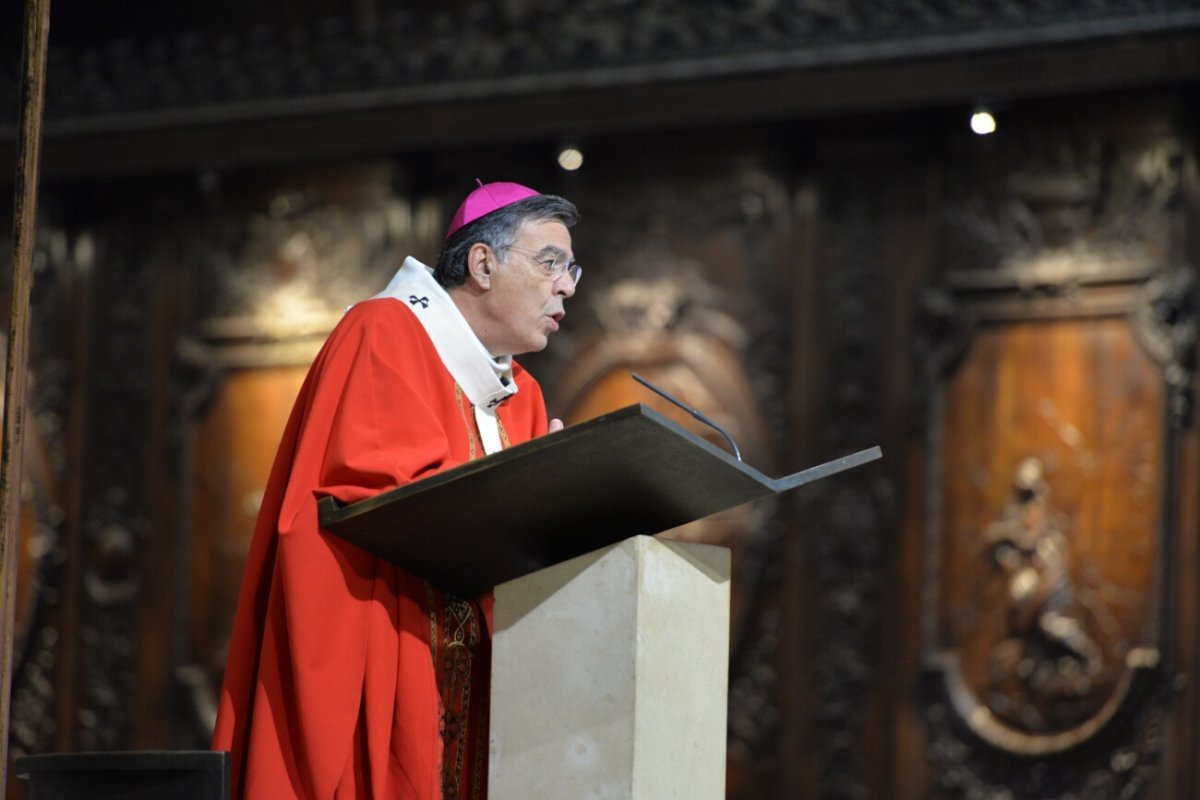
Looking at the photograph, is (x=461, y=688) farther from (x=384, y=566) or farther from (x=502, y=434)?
(x=502, y=434)

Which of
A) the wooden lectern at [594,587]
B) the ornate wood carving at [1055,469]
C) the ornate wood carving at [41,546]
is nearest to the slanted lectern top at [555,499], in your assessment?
the wooden lectern at [594,587]

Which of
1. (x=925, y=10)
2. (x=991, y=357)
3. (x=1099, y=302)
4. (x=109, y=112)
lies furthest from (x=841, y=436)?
(x=109, y=112)

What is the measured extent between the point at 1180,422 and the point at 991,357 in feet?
2.11

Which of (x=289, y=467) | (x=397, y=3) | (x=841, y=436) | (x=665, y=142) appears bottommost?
(x=289, y=467)

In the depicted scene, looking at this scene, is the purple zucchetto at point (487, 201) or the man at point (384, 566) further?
the purple zucchetto at point (487, 201)

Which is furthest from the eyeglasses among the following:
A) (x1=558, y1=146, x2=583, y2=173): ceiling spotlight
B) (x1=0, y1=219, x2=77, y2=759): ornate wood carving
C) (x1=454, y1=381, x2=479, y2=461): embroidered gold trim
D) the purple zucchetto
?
(x1=0, y1=219, x2=77, y2=759): ornate wood carving

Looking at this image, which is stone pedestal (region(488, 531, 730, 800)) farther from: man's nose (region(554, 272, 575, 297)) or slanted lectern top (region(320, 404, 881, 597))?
man's nose (region(554, 272, 575, 297))

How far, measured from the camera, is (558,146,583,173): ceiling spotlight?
6.80 meters

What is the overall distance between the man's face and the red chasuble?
163 mm

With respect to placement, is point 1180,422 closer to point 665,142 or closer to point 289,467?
point 665,142

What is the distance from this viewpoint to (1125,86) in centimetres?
607

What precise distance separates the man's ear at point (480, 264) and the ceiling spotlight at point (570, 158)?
3483 mm

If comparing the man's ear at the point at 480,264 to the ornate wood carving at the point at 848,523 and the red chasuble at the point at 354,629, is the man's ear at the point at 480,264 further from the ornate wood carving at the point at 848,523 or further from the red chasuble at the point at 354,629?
the ornate wood carving at the point at 848,523

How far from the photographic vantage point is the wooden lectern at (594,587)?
2.70 m
